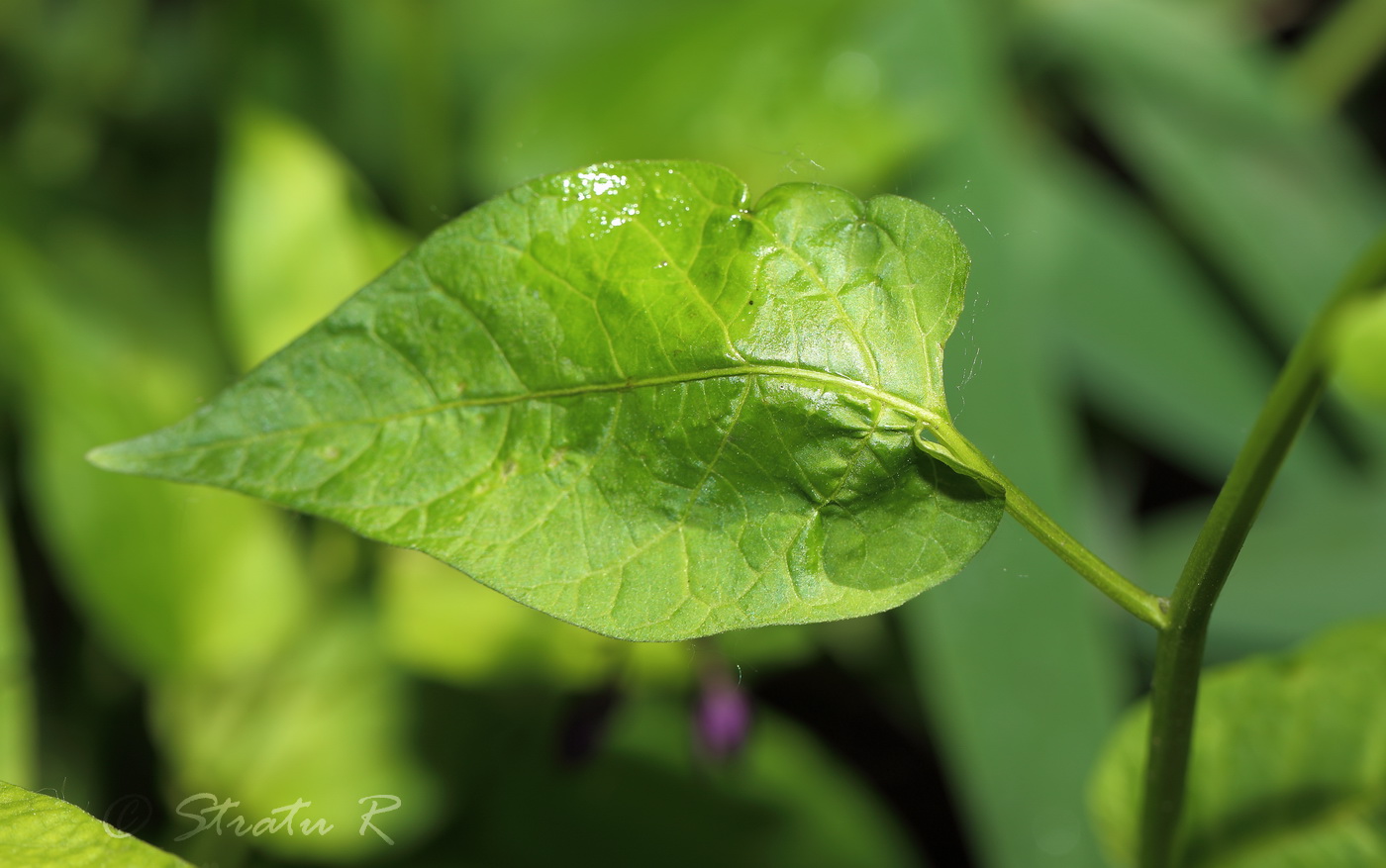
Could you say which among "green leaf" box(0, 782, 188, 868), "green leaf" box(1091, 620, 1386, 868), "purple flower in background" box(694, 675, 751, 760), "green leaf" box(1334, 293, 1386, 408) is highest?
"green leaf" box(1334, 293, 1386, 408)

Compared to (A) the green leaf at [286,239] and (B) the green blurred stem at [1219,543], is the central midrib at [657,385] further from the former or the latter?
(A) the green leaf at [286,239]

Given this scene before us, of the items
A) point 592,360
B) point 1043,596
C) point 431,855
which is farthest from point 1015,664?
point 592,360

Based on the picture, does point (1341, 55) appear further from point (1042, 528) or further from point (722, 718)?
point (1042, 528)

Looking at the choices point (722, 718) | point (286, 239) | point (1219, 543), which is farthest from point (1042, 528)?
point (286, 239)

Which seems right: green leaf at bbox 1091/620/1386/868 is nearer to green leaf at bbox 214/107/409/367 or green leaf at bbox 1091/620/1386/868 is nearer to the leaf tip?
the leaf tip

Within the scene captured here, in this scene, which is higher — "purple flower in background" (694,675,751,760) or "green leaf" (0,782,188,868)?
"green leaf" (0,782,188,868)

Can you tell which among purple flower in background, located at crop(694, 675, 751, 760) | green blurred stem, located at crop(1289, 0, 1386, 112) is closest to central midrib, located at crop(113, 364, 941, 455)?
purple flower in background, located at crop(694, 675, 751, 760)

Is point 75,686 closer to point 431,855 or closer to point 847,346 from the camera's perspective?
point 431,855
